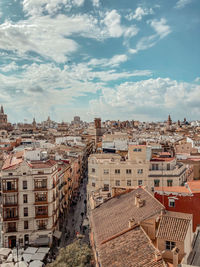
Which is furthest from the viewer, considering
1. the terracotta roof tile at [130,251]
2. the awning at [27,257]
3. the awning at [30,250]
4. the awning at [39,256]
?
the awning at [30,250]

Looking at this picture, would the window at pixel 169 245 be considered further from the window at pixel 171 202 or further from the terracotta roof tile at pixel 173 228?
the window at pixel 171 202

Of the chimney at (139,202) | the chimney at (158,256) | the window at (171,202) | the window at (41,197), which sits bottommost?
the window at (41,197)

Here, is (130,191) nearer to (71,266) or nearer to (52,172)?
(71,266)

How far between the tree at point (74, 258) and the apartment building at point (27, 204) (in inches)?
674

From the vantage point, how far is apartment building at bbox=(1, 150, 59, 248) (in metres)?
42.4

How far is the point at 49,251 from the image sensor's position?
41562 millimetres

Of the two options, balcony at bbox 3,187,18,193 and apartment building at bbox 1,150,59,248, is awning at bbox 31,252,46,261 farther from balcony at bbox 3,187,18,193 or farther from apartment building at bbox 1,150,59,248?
balcony at bbox 3,187,18,193

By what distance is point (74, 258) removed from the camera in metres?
26.2

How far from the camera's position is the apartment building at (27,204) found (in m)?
42.4


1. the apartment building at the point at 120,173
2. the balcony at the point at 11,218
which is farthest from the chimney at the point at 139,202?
the balcony at the point at 11,218

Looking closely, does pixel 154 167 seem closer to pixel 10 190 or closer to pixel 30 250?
pixel 30 250

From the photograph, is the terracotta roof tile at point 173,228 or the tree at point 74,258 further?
the tree at point 74,258

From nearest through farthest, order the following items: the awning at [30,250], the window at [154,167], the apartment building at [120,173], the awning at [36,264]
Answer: the awning at [36,264] → the awning at [30,250] → the apartment building at [120,173] → the window at [154,167]

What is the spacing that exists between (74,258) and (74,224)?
25.2 m
